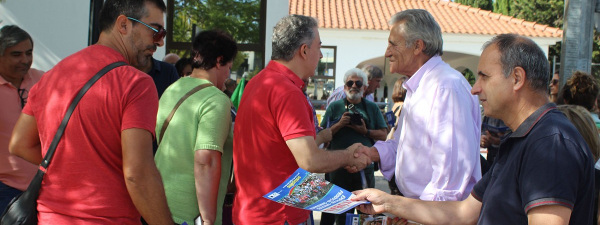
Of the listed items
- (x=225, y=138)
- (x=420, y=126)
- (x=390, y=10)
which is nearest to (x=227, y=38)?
(x=225, y=138)

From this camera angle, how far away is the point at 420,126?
284 centimetres

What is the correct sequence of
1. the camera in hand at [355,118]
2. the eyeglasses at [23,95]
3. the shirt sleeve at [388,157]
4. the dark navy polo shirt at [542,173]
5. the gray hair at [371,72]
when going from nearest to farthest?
the dark navy polo shirt at [542,173], the shirt sleeve at [388,157], the eyeglasses at [23,95], the camera in hand at [355,118], the gray hair at [371,72]

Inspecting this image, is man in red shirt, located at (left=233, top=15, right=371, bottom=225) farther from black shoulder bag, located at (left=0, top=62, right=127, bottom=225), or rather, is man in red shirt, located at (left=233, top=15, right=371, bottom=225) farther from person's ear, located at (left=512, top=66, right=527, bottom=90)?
person's ear, located at (left=512, top=66, right=527, bottom=90)

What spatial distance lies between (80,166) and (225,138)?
1.17 m

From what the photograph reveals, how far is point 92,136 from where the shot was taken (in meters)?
2.16

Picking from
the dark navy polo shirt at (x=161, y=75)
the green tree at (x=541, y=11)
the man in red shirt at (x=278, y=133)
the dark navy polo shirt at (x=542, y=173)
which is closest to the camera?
the dark navy polo shirt at (x=542, y=173)

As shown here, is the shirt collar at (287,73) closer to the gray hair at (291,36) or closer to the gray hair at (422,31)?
the gray hair at (291,36)

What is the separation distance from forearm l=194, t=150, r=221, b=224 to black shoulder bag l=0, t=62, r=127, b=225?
1.04 m

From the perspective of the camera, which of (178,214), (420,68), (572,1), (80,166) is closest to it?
(80,166)

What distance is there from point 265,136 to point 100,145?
90 centimetres

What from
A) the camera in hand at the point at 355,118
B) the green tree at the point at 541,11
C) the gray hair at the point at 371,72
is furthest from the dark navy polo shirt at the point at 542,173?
the green tree at the point at 541,11

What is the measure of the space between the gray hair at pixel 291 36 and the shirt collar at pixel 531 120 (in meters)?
1.36

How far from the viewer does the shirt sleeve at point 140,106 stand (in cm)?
213

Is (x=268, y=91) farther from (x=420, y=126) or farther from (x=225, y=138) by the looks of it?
(x=420, y=126)
